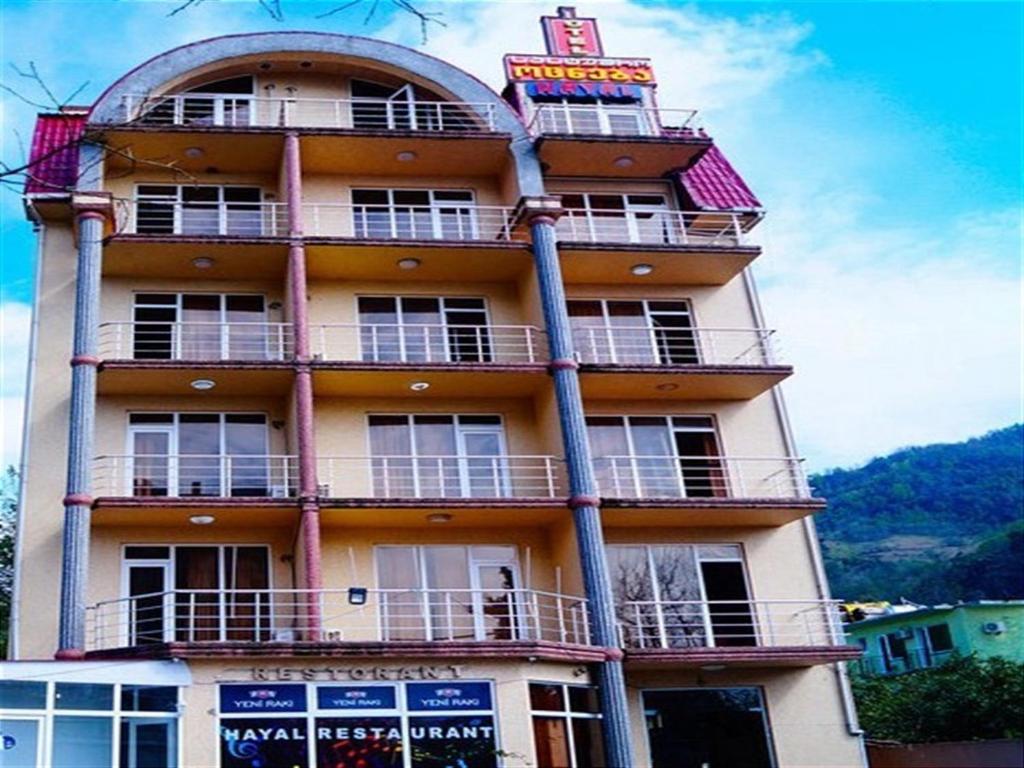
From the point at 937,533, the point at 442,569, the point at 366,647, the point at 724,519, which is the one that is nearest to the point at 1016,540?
the point at 937,533

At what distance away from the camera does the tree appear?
795 inches

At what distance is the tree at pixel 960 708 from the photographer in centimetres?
2019

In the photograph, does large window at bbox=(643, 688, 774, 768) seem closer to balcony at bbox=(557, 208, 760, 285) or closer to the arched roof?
balcony at bbox=(557, 208, 760, 285)

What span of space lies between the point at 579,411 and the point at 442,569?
4166mm

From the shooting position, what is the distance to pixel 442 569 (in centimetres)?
2131

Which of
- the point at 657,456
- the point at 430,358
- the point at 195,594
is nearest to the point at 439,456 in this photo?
the point at 430,358

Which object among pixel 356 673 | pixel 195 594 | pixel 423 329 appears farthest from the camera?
pixel 423 329

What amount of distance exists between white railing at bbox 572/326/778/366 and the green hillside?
3146cm

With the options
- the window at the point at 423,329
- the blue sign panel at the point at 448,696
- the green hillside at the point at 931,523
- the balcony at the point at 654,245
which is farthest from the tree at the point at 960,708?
the green hillside at the point at 931,523

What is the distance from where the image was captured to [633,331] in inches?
968

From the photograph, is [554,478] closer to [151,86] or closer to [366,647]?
[366,647]

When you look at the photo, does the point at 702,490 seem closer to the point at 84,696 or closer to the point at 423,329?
the point at 423,329

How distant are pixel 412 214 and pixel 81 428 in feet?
28.7

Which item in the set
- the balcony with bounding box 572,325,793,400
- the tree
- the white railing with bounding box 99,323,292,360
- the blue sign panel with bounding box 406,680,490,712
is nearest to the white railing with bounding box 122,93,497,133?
the white railing with bounding box 99,323,292,360
